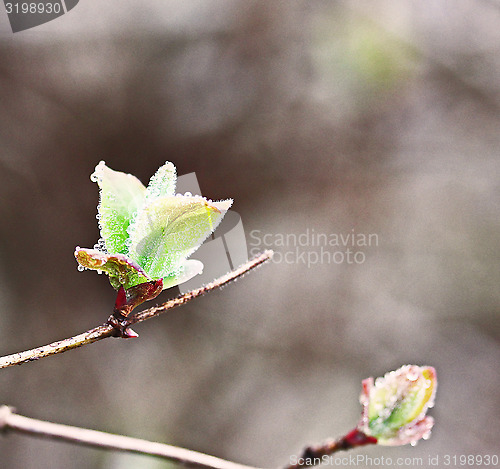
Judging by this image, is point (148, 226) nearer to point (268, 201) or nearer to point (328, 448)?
point (328, 448)

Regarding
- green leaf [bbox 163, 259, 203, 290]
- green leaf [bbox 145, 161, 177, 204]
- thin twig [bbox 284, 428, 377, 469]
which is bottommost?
thin twig [bbox 284, 428, 377, 469]

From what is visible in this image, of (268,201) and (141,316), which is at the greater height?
(268,201)

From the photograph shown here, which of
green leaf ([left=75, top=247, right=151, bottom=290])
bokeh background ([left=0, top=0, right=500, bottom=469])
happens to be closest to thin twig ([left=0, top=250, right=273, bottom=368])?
green leaf ([left=75, top=247, right=151, bottom=290])

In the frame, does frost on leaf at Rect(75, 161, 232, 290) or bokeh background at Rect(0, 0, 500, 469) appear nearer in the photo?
frost on leaf at Rect(75, 161, 232, 290)

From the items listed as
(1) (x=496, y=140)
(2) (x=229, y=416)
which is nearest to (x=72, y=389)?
(2) (x=229, y=416)

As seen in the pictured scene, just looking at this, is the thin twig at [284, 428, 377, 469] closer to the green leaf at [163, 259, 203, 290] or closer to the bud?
the bud

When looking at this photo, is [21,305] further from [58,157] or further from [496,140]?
[496,140]

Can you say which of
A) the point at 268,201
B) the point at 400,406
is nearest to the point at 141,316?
the point at 400,406
